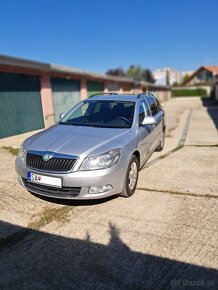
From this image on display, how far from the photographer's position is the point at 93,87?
18.5 m

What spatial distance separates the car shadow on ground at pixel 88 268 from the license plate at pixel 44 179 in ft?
2.39

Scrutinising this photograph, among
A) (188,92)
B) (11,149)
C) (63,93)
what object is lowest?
(11,149)

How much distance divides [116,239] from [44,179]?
4.12 feet

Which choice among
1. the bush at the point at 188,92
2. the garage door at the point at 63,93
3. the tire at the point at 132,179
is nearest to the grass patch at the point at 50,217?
the tire at the point at 132,179

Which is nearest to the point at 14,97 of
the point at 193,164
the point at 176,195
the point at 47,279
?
the point at 193,164

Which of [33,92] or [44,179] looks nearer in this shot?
[44,179]

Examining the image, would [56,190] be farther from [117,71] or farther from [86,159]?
[117,71]

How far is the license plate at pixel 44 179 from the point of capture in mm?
3412

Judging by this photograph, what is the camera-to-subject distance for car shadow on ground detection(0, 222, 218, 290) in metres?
2.36

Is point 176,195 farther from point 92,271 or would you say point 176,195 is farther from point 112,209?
point 92,271

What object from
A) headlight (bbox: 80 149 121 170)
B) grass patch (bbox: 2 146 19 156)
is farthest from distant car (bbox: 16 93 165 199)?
grass patch (bbox: 2 146 19 156)

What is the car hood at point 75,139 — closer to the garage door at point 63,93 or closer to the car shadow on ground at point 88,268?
the car shadow on ground at point 88,268

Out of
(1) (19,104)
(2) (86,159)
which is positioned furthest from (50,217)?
(1) (19,104)

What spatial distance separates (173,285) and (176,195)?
2005 millimetres
